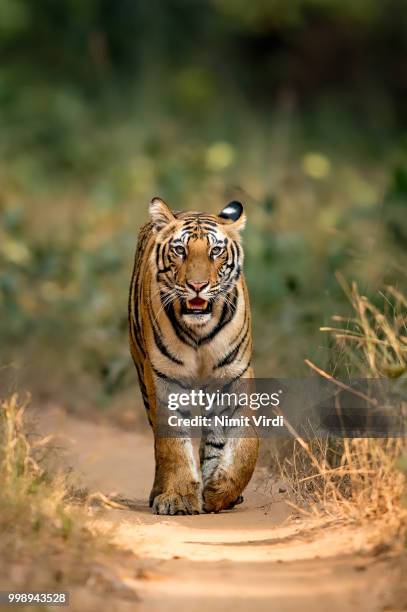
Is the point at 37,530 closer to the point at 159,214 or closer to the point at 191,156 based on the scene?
the point at 159,214

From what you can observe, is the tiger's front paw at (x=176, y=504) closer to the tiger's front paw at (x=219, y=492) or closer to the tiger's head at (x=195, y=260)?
the tiger's front paw at (x=219, y=492)

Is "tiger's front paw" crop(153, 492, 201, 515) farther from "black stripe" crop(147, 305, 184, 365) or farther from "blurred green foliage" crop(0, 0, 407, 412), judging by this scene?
"blurred green foliage" crop(0, 0, 407, 412)

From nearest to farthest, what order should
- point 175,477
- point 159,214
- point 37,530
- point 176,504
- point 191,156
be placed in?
A: point 37,530
point 176,504
point 175,477
point 159,214
point 191,156

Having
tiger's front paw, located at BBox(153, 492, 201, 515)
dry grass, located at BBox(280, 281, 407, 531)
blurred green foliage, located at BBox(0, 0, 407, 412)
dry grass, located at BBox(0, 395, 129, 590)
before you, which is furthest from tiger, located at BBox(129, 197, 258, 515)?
dry grass, located at BBox(0, 395, 129, 590)

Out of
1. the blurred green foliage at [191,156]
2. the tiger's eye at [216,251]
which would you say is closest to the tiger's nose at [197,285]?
the tiger's eye at [216,251]

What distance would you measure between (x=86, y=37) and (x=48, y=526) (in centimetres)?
1591

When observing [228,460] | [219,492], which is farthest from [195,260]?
[219,492]

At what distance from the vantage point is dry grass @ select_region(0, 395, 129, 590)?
17.6ft

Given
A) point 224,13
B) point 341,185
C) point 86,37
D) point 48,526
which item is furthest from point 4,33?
point 48,526

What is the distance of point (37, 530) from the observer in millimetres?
5750

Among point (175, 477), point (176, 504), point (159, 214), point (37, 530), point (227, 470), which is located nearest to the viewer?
point (37, 530)

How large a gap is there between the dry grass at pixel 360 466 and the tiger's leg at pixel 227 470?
20 cm

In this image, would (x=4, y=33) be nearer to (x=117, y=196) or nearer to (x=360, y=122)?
(x=360, y=122)

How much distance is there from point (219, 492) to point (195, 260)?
3.73ft
